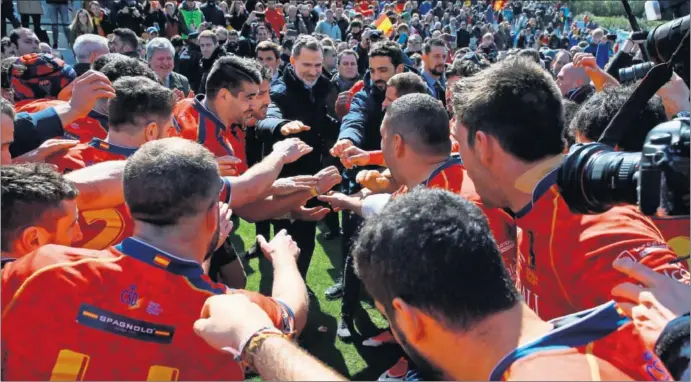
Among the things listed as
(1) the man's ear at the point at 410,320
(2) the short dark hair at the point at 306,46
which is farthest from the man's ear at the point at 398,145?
(2) the short dark hair at the point at 306,46

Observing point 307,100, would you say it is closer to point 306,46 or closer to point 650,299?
point 306,46

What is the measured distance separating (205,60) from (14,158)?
21.3 feet

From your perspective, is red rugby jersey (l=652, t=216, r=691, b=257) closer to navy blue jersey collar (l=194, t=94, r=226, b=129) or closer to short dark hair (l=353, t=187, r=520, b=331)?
short dark hair (l=353, t=187, r=520, b=331)

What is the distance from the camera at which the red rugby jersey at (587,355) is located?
4.00 ft

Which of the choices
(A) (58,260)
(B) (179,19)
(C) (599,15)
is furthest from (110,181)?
(C) (599,15)

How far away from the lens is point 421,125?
3129 mm

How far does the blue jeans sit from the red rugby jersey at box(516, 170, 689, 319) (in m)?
14.2

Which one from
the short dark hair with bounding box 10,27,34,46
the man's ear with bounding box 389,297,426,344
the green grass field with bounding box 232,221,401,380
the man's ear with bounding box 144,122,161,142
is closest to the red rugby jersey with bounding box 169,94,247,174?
the man's ear with bounding box 144,122,161,142

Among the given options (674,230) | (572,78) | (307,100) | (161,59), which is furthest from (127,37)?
(674,230)

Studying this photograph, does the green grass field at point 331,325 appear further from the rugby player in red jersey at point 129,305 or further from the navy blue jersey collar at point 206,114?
the rugby player in red jersey at point 129,305

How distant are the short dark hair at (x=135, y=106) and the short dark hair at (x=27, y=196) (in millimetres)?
882

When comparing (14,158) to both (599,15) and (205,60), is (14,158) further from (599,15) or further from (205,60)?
(599,15)

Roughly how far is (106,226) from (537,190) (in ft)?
6.13

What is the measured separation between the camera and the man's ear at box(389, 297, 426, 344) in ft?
4.59
